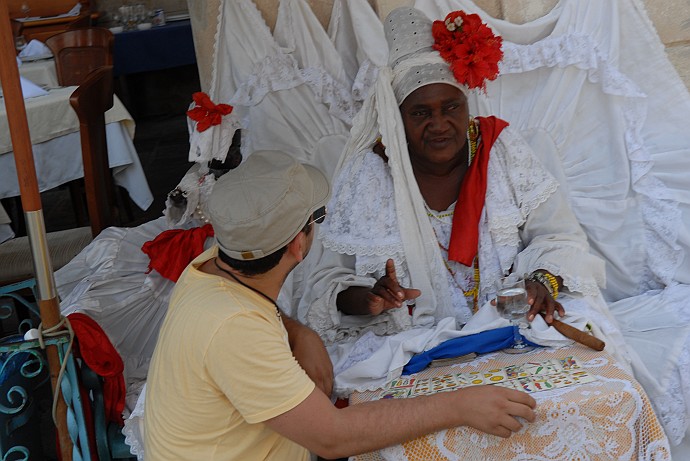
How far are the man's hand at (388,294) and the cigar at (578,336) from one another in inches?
18.1

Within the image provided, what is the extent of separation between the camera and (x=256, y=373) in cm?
178

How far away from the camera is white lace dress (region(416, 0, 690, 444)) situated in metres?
3.41

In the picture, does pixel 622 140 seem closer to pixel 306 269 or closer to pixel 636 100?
pixel 636 100

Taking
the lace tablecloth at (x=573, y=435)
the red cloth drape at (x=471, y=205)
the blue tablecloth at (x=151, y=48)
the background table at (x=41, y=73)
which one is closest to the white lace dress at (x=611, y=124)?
the red cloth drape at (x=471, y=205)

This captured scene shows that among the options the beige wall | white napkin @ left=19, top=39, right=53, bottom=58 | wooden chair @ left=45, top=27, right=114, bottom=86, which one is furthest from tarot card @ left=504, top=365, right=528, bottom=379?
white napkin @ left=19, top=39, right=53, bottom=58

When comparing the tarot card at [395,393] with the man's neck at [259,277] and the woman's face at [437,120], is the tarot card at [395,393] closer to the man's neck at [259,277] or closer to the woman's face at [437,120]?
the man's neck at [259,277]

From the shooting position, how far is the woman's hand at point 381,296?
2656 mm

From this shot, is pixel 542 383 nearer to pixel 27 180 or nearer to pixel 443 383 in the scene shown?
pixel 443 383

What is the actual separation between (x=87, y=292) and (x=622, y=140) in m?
2.33

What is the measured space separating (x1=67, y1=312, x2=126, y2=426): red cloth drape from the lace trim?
2109 millimetres

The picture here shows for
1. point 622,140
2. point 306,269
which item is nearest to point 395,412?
point 306,269

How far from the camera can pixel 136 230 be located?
12.0ft

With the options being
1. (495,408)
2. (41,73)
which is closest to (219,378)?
(495,408)

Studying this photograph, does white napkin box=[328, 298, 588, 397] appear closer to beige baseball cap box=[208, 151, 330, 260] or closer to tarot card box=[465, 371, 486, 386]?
tarot card box=[465, 371, 486, 386]
